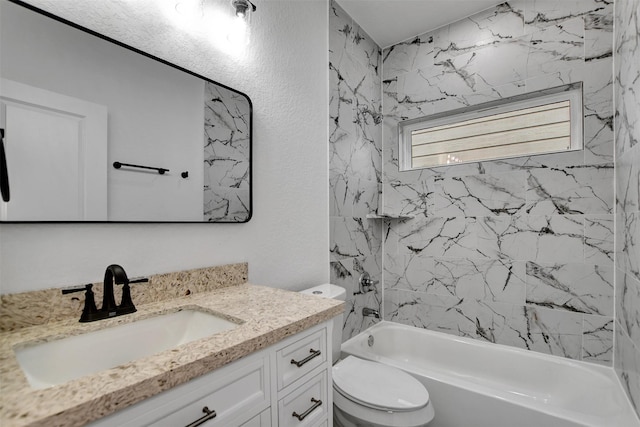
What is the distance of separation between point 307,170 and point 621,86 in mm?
1816

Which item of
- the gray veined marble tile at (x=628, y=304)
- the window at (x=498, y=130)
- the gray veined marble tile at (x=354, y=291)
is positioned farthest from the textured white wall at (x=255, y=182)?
the gray veined marble tile at (x=628, y=304)

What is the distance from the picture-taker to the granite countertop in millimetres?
508

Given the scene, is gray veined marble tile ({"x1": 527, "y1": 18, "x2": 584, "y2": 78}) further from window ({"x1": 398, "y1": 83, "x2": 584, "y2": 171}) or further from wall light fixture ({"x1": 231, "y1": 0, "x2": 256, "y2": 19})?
wall light fixture ({"x1": 231, "y1": 0, "x2": 256, "y2": 19})

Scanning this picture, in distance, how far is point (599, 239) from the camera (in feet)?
6.14

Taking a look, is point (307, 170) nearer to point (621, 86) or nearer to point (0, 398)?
point (0, 398)

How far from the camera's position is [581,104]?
1958 mm

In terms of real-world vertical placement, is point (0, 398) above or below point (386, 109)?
below

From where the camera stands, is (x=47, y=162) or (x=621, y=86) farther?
(x=621, y=86)

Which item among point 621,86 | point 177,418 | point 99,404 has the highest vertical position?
point 621,86

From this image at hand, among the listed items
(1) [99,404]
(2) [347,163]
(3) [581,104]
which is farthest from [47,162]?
(3) [581,104]

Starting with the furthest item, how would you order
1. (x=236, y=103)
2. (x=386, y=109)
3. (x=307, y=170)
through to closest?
(x=386, y=109)
(x=307, y=170)
(x=236, y=103)

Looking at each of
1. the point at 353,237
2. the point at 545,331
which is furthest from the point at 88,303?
the point at 545,331

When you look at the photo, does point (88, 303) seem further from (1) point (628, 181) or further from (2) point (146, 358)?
(1) point (628, 181)

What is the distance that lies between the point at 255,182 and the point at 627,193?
1923 millimetres
